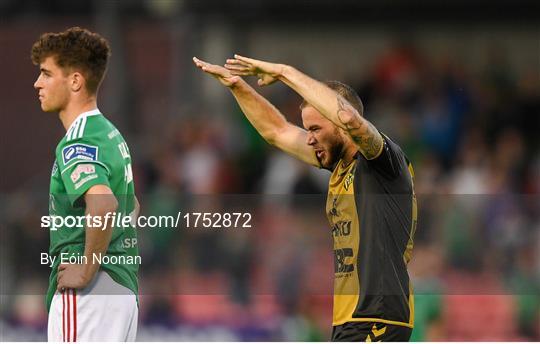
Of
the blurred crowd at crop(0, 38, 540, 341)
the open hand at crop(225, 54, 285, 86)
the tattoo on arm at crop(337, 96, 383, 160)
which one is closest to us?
the tattoo on arm at crop(337, 96, 383, 160)

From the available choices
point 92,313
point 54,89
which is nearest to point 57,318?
point 92,313

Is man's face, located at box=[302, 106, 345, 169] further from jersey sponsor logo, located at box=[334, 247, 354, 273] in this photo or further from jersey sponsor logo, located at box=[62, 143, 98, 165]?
jersey sponsor logo, located at box=[62, 143, 98, 165]

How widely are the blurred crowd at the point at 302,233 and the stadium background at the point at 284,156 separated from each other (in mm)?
22

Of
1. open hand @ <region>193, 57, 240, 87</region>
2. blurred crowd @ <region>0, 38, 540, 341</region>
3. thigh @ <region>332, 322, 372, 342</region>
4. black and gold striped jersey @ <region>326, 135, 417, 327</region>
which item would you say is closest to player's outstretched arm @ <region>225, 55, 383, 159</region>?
black and gold striped jersey @ <region>326, 135, 417, 327</region>

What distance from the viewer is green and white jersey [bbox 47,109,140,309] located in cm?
580

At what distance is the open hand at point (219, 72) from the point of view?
616 centimetres

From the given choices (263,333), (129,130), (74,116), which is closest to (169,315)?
(263,333)

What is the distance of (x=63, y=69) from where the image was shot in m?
6.08

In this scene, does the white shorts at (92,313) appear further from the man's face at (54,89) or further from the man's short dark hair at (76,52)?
the man's short dark hair at (76,52)

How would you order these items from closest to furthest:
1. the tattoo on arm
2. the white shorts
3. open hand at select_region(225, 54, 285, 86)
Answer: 1. the tattoo on arm
2. open hand at select_region(225, 54, 285, 86)
3. the white shorts

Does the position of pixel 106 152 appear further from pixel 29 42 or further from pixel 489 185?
pixel 29 42

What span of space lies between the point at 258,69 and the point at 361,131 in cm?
62

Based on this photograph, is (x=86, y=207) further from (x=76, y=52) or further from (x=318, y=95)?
(x=318, y=95)

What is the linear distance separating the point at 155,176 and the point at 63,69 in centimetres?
744
